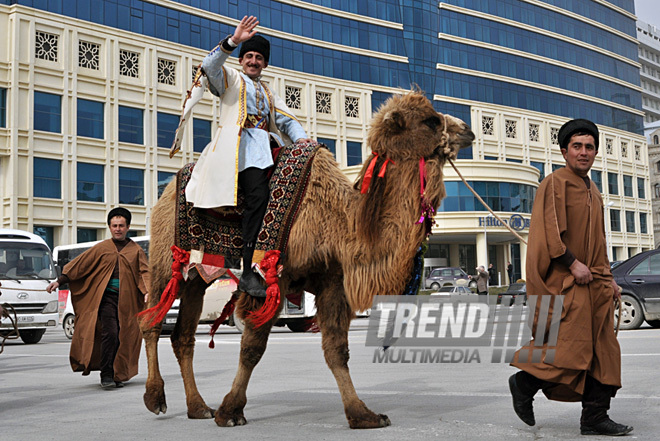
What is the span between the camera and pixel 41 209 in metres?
42.1

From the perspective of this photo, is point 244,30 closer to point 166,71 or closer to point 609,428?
point 609,428

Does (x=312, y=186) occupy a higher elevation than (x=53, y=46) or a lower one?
lower

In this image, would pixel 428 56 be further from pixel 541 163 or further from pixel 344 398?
pixel 344 398

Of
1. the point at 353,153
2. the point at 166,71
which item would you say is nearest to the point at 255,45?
the point at 166,71

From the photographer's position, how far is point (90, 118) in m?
45.5

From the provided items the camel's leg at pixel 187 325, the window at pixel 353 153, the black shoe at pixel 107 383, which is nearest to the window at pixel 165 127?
the window at pixel 353 153

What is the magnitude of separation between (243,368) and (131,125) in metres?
43.5

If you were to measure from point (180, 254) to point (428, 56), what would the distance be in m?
61.2

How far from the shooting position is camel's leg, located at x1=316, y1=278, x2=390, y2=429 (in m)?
5.49

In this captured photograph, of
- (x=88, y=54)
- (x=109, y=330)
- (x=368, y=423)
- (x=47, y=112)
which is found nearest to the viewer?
(x=368, y=423)

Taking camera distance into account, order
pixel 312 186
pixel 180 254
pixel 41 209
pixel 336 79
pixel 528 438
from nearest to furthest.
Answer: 1. pixel 528 438
2. pixel 312 186
3. pixel 180 254
4. pixel 41 209
5. pixel 336 79

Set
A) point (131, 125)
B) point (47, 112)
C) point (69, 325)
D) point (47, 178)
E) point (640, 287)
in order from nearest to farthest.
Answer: point (640, 287) < point (69, 325) < point (47, 178) < point (47, 112) < point (131, 125)

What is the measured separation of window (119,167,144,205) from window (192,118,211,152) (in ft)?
14.9

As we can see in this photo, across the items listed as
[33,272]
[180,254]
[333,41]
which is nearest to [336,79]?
[333,41]
